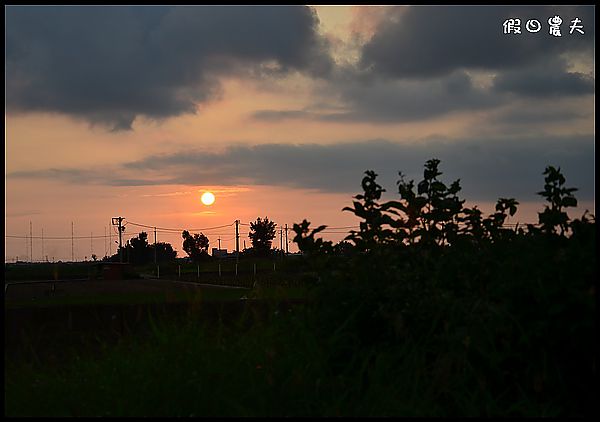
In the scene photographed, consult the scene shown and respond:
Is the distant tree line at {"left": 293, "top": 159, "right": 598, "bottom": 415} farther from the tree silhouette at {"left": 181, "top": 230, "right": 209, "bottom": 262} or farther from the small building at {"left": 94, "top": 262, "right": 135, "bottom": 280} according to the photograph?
the tree silhouette at {"left": 181, "top": 230, "right": 209, "bottom": 262}

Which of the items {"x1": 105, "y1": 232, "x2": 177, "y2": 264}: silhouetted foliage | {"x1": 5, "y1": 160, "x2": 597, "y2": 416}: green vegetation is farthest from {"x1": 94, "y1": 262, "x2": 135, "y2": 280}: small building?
{"x1": 105, "y1": 232, "x2": 177, "y2": 264}: silhouetted foliage

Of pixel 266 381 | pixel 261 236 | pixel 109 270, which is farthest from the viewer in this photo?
pixel 261 236

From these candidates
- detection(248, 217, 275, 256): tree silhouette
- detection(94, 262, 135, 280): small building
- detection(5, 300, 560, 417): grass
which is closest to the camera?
detection(5, 300, 560, 417): grass

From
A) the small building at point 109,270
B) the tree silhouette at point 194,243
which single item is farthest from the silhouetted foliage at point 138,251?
the small building at point 109,270

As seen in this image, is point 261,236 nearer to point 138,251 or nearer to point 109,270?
point 138,251

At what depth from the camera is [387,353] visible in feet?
19.1

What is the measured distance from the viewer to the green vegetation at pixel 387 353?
17.8 feet

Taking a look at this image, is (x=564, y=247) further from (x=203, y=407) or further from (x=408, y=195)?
(x=203, y=407)

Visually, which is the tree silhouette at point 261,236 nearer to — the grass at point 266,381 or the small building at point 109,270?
the small building at point 109,270

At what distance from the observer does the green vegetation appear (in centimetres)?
544

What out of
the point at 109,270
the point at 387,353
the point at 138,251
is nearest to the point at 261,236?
the point at 138,251

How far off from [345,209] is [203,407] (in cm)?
267

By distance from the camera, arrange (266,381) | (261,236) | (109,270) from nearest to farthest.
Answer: (266,381) < (109,270) < (261,236)

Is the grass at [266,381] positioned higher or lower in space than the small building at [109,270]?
lower
